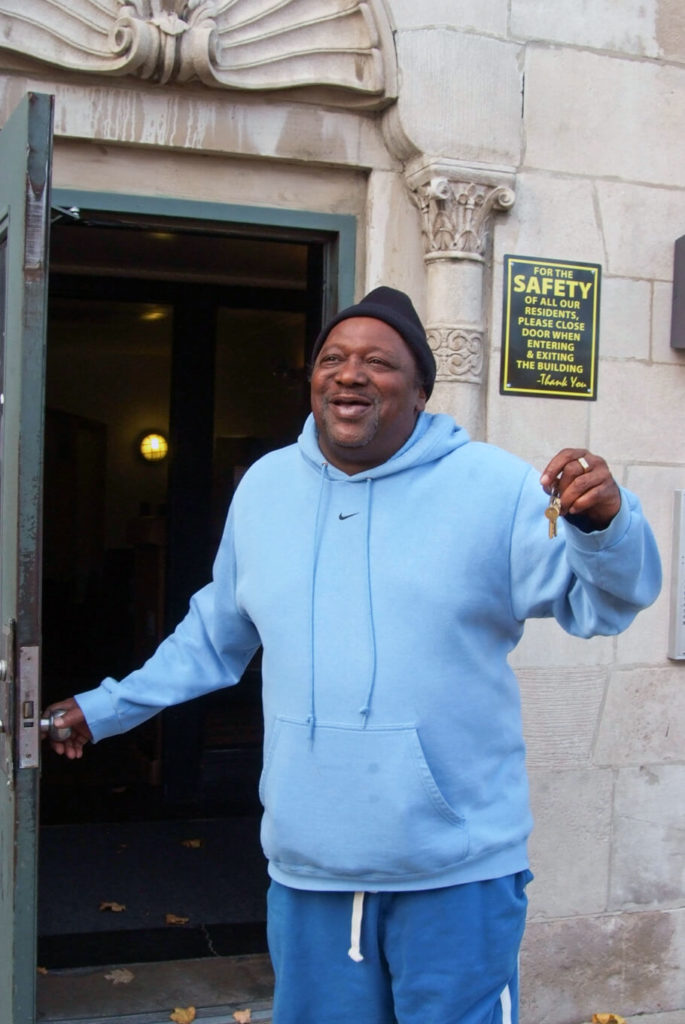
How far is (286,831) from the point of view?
2.38 meters

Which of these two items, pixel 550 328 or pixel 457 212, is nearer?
pixel 457 212

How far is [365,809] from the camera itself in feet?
7.56

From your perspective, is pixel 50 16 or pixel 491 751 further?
pixel 50 16

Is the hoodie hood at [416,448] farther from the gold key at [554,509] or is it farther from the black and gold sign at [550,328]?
the black and gold sign at [550,328]

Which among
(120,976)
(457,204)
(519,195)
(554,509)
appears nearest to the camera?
(554,509)

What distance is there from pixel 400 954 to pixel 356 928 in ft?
0.33

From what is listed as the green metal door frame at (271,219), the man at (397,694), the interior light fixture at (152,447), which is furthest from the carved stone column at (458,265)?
the interior light fixture at (152,447)

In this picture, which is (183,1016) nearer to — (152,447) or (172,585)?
(172,585)

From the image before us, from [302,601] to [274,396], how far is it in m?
5.32

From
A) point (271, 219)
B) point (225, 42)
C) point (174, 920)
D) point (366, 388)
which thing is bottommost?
point (174, 920)

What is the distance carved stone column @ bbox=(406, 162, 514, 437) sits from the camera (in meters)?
3.78

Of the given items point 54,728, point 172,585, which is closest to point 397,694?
point 54,728

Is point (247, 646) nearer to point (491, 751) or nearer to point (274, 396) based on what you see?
point (491, 751)

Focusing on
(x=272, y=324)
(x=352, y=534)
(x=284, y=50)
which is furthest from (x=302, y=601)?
(x=272, y=324)
